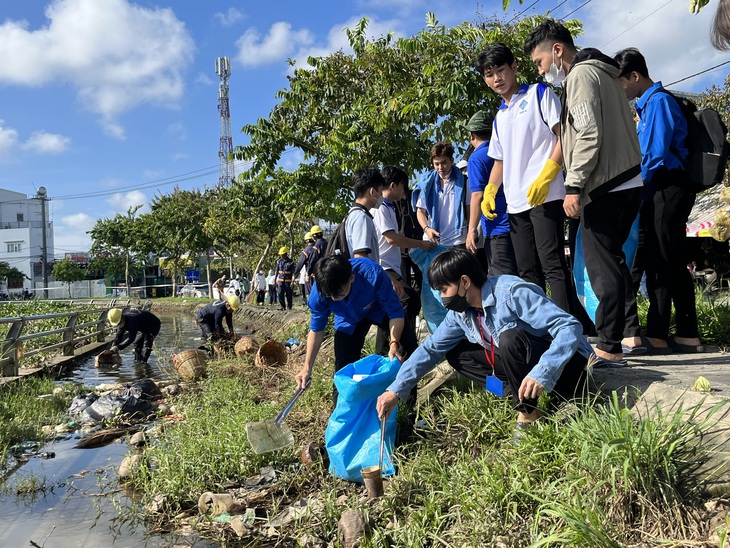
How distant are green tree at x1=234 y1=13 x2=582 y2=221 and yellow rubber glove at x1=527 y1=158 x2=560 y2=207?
4.83 m

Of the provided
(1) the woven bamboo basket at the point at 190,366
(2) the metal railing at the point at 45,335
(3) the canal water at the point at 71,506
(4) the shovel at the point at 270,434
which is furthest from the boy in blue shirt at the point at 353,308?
(2) the metal railing at the point at 45,335

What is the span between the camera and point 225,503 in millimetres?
3303

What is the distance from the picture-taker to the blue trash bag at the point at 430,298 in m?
4.38

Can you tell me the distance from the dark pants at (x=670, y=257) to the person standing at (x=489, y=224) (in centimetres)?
86

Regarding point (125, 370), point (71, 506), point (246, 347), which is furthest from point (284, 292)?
point (71, 506)

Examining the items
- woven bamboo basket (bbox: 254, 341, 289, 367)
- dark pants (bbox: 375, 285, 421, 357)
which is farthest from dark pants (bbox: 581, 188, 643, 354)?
woven bamboo basket (bbox: 254, 341, 289, 367)

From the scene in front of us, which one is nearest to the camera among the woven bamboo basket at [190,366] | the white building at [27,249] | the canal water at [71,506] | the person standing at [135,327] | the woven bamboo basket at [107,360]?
the canal water at [71,506]

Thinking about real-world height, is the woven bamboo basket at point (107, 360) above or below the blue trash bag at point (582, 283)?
below

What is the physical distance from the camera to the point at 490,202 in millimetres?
3840

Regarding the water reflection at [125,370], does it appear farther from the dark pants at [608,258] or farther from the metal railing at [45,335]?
the dark pants at [608,258]

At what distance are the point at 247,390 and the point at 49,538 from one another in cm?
275

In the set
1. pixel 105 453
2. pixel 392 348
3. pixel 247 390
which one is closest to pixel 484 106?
pixel 247 390

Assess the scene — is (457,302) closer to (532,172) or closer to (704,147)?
(532,172)

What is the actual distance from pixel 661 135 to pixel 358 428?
8.24 feet
